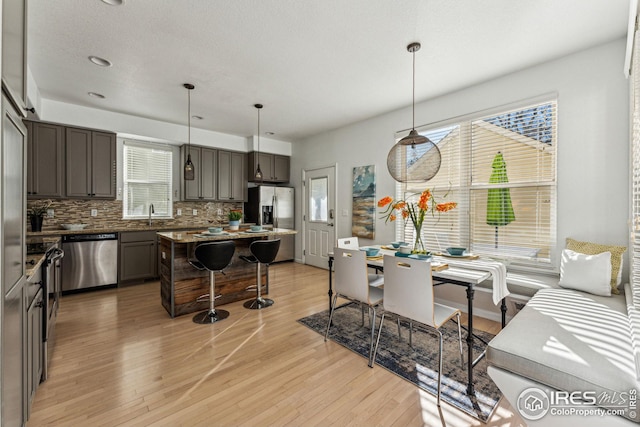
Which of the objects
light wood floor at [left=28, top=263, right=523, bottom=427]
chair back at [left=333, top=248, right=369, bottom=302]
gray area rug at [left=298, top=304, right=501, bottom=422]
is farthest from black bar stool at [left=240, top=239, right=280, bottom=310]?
chair back at [left=333, top=248, right=369, bottom=302]

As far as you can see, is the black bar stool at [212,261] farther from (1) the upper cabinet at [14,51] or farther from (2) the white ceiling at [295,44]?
(2) the white ceiling at [295,44]

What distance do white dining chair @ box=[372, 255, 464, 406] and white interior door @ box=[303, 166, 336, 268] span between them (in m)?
3.29

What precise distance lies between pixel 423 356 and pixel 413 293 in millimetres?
717

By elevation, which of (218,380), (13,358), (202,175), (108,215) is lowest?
(218,380)

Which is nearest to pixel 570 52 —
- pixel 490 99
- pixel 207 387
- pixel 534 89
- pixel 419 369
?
pixel 534 89

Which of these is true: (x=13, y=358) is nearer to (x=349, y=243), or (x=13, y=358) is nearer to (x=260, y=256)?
(x=260, y=256)

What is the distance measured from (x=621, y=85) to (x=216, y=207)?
6068 mm

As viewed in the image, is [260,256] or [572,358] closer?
[572,358]

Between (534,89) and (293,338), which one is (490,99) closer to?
(534,89)

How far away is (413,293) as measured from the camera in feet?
6.79

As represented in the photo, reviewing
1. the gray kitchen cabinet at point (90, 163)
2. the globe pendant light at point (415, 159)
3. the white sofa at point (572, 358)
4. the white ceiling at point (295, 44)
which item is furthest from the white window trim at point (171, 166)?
the white sofa at point (572, 358)

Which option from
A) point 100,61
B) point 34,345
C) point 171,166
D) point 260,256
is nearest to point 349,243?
point 260,256

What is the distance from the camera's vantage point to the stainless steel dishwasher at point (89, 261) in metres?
3.96

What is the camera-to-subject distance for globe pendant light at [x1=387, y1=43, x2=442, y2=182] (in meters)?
2.36
